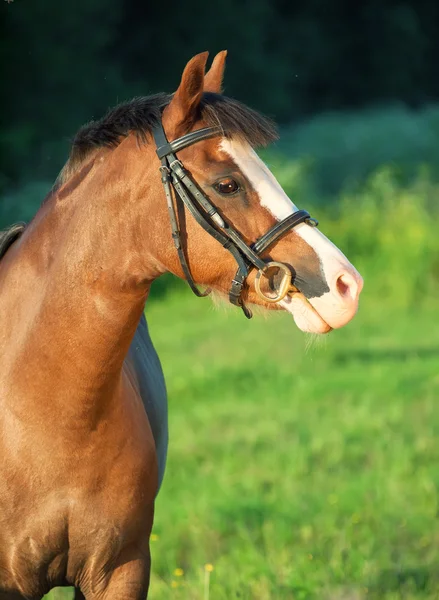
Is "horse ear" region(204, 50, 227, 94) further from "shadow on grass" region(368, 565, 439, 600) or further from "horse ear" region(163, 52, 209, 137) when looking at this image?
"shadow on grass" region(368, 565, 439, 600)

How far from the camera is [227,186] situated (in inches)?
118

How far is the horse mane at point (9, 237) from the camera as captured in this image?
3498 mm

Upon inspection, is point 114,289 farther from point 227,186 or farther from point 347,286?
point 347,286

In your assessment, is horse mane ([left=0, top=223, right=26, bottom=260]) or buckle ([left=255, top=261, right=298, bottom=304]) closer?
buckle ([left=255, top=261, right=298, bottom=304])

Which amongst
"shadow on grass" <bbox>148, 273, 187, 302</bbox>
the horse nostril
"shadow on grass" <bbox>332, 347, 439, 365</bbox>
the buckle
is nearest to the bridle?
the buckle

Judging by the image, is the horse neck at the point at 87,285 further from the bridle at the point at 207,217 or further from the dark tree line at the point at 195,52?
the dark tree line at the point at 195,52

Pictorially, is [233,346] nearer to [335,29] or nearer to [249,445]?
[249,445]

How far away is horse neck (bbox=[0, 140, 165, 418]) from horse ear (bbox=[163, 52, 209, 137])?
125 millimetres

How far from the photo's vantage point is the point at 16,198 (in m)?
14.9

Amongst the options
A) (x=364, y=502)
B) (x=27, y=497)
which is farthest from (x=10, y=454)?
(x=364, y=502)

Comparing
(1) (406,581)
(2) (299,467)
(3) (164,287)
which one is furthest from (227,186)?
(3) (164,287)

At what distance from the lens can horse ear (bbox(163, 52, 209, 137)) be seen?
9.62 feet

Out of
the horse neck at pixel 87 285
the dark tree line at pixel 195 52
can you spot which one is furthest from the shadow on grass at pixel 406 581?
the dark tree line at pixel 195 52

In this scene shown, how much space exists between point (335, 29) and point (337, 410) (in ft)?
68.8
